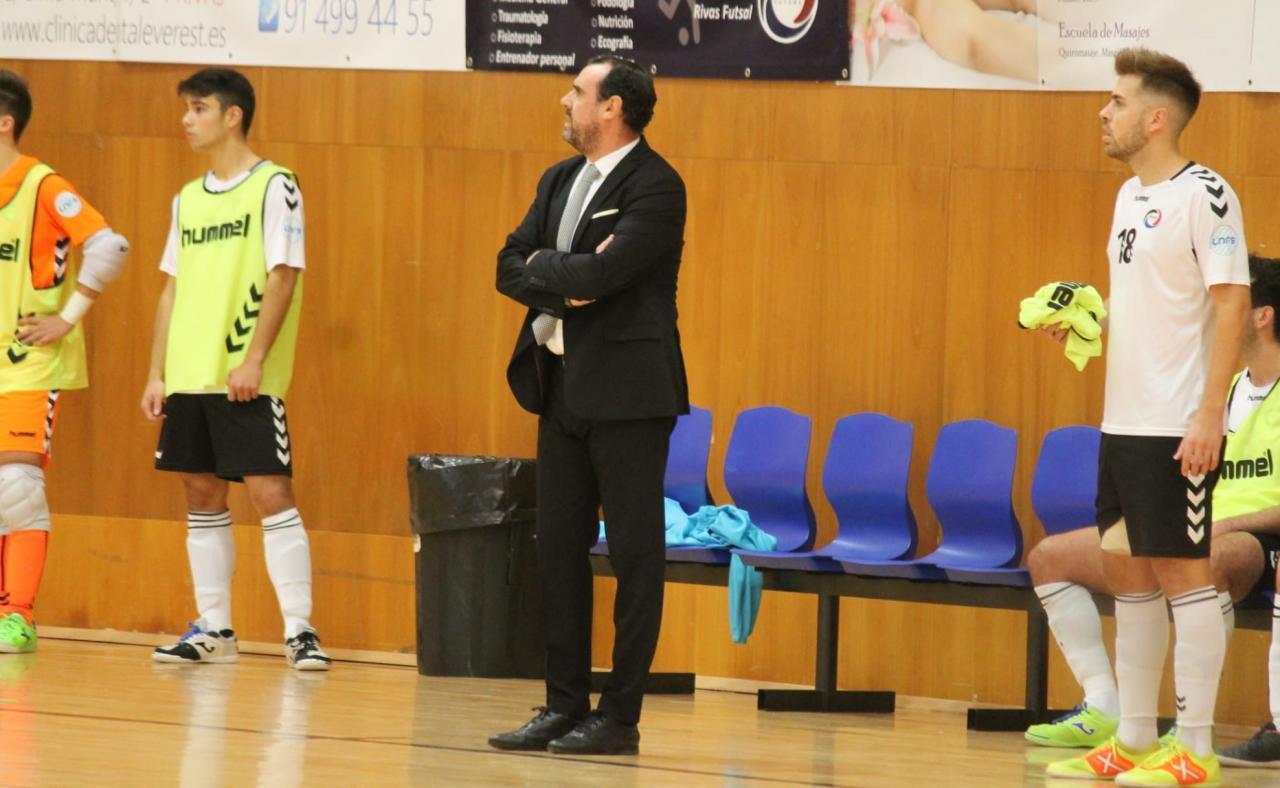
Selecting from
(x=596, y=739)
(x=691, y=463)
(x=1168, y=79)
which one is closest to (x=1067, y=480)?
(x=691, y=463)

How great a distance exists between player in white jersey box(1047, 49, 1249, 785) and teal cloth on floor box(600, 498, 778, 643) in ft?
5.77

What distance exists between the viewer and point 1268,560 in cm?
565

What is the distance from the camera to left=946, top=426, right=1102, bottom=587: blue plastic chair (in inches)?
250

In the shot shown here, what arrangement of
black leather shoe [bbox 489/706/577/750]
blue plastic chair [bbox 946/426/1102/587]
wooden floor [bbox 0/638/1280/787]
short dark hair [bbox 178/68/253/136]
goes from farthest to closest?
short dark hair [bbox 178/68/253/136] < blue plastic chair [bbox 946/426/1102/587] < black leather shoe [bbox 489/706/577/750] < wooden floor [bbox 0/638/1280/787]

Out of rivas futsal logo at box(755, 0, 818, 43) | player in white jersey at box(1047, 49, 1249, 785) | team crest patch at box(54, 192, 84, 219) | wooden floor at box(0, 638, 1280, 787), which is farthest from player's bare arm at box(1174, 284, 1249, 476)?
team crest patch at box(54, 192, 84, 219)

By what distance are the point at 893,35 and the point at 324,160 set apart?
241 cm

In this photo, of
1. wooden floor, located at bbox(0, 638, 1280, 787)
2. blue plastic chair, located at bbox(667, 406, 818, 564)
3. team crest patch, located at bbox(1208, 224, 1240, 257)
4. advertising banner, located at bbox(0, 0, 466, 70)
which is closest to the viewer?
wooden floor, located at bbox(0, 638, 1280, 787)

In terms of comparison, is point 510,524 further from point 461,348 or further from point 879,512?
point 879,512

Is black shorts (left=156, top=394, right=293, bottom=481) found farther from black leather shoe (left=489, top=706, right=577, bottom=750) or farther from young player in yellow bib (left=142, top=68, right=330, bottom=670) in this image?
black leather shoe (left=489, top=706, right=577, bottom=750)

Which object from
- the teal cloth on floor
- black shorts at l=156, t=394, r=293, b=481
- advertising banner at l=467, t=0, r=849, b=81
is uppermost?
advertising banner at l=467, t=0, r=849, b=81

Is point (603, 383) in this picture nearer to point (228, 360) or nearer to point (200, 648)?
point (228, 360)

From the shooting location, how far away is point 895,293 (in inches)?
279

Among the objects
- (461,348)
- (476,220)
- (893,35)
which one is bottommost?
(461,348)

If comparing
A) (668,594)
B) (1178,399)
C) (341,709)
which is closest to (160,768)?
(341,709)
